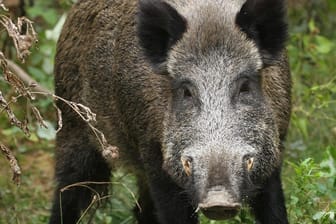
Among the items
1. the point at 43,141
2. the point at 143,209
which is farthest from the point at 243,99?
the point at 43,141

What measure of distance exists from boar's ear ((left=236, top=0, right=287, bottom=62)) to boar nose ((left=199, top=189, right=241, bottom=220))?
1142mm

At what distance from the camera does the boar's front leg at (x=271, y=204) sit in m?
6.25

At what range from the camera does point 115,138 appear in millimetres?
6984

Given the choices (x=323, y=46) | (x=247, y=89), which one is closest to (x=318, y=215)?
(x=247, y=89)

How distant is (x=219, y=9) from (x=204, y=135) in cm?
88

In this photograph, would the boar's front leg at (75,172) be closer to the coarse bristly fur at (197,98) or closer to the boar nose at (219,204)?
the coarse bristly fur at (197,98)

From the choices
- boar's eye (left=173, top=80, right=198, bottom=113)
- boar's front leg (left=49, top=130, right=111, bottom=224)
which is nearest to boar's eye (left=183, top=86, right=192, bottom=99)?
boar's eye (left=173, top=80, right=198, bottom=113)

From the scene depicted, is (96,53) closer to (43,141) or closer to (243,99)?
(243,99)

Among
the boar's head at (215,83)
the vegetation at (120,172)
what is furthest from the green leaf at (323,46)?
the boar's head at (215,83)

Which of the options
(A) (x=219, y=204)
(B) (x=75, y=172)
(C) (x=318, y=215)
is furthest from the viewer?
(B) (x=75, y=172)

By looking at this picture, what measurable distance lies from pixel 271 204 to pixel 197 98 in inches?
38.4

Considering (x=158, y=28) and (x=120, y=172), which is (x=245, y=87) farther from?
(x=120, y=172)

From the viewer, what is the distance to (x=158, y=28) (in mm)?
6004

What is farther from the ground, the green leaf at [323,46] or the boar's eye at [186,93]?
the green leaf at [323,46]
